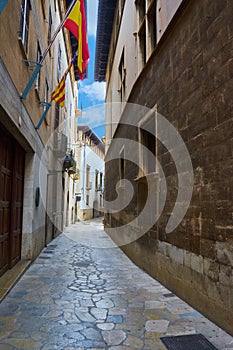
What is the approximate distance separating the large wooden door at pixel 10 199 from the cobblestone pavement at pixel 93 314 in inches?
20.7

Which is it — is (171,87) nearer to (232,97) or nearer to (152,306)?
(232,97)

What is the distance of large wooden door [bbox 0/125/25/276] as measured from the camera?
471cm

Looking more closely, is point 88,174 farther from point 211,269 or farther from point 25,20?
point 211,269

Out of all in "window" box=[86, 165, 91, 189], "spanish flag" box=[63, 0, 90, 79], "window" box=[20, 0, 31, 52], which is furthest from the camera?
"window" box=[86, 165, 91, 189]

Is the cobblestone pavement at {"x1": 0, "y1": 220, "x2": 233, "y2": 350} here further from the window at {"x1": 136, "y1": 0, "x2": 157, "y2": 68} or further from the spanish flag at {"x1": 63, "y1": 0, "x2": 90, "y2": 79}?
the window at {"x1": 136, "y1": 0, "x2": 157, "y2": 68}

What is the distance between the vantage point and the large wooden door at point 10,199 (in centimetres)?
471

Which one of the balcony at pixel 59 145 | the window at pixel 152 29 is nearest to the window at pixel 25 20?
the window at pixel 152 29

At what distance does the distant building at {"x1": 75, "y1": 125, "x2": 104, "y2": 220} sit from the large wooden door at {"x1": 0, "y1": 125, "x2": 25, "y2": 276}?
1558 centimetres

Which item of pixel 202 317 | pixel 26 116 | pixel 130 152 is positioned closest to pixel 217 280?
pixel 202 317

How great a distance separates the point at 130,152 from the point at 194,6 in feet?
14.6

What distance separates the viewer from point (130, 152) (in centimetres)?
793

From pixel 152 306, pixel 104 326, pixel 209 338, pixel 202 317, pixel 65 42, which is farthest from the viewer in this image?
pixel 65 42

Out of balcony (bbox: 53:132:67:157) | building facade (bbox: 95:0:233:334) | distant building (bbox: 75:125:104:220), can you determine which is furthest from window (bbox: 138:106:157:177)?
distant building (bbox: 75:125:104:220)

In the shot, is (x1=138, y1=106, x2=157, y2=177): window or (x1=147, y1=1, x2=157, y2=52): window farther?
(x1=147, y1=1, x2=157, y2=52): window
